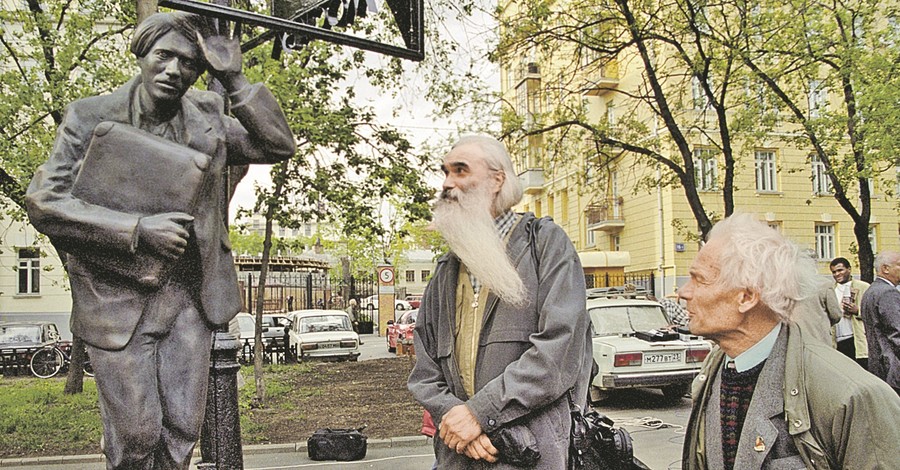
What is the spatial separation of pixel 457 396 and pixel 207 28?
1576 mm

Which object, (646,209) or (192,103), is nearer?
(192,103)

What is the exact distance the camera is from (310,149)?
1345 cm

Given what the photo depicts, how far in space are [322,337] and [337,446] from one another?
12.9 m

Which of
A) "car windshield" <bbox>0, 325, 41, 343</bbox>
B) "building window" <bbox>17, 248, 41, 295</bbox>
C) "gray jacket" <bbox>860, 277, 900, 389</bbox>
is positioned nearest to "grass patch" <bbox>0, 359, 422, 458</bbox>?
"car windshield" <bbox>0, 325, 41, 343</bbox>

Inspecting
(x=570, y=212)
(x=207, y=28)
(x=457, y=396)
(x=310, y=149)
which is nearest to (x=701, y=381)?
(x=457, y=396)

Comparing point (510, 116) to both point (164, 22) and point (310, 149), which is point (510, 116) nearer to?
point (310, 149)

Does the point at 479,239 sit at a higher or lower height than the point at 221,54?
lower

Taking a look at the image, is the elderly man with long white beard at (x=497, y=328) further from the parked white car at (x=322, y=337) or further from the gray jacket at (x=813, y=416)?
the parked white car at (x=322, y=337)

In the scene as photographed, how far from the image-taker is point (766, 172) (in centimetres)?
3058

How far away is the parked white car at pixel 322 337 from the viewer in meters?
21.4

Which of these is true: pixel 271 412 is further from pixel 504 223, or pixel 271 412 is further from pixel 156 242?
Answer: pixel 156 242

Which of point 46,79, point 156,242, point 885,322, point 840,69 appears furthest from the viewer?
point 840,69

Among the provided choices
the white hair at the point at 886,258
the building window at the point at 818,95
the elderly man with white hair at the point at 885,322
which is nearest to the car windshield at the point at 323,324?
the building window at the point at 818,95

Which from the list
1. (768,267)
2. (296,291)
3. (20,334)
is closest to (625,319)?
(768,267)
